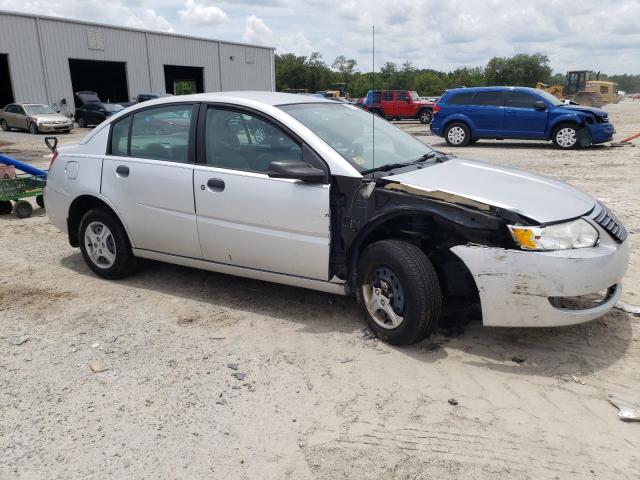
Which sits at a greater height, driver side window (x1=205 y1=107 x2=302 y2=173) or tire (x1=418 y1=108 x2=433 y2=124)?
driver side window (x1=205 y1=107 x2=302 y2=173)

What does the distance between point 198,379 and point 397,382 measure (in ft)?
4.04

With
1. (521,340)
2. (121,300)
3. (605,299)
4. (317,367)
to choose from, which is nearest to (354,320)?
(317,367)

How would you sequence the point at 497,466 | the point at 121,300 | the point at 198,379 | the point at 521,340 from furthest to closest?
the point at 121,300 < the point at 521,340 < the point at 198,379 < the point at 497,466

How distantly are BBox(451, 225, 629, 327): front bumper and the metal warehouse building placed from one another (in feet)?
111

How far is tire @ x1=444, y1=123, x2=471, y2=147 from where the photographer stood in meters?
16.8

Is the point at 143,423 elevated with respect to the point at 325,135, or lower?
lower

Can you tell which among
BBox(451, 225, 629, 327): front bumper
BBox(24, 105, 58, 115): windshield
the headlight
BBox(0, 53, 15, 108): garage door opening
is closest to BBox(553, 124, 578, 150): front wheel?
BBox(451, 225, 629, 327): front bumper

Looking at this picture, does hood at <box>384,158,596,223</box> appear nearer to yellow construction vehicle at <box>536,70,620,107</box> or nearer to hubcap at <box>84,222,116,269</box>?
hubcap at <box>84,222,116,269</box>

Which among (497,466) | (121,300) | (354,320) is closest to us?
(497,466)

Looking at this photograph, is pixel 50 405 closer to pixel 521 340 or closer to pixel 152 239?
pixel 152 239

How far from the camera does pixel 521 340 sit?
3.88 meters

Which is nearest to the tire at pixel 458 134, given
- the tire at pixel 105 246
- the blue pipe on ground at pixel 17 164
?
the blue pipe on ground at pixel 17 164

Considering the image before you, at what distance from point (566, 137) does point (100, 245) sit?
13.8 meters

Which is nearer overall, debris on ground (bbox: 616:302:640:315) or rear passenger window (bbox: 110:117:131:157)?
debris on ground (bbox: 616:302:640:315)
